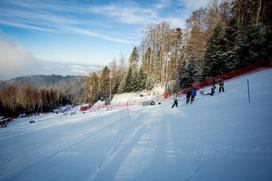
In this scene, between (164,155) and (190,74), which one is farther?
(190,74)

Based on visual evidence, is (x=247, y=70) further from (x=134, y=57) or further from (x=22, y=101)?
(x=22, y=101)

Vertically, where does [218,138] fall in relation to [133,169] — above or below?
above

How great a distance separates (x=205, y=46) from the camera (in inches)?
1251

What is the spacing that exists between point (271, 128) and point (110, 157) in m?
6.59

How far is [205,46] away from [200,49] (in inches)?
227

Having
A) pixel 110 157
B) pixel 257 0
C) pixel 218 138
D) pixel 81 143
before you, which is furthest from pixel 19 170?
pixel 257 0

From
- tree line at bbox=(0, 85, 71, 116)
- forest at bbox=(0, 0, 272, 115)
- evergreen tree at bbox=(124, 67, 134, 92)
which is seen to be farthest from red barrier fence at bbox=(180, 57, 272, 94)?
tree line at bbox=(0, 85, 71, 116)

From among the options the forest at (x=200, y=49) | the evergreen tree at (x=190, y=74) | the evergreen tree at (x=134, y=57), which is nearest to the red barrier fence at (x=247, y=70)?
the forest at (x=200, y=49)

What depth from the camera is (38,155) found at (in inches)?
307

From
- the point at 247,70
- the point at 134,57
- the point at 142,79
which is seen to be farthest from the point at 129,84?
the point at 247,70

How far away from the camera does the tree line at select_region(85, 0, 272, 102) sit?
2423 cm

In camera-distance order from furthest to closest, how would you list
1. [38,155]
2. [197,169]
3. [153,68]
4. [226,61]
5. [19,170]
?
[153,68], [226,61], [38,155], [19,170], [197,169]

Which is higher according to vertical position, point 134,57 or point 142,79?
point 134,57

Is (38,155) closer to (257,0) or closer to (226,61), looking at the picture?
(226,61)
